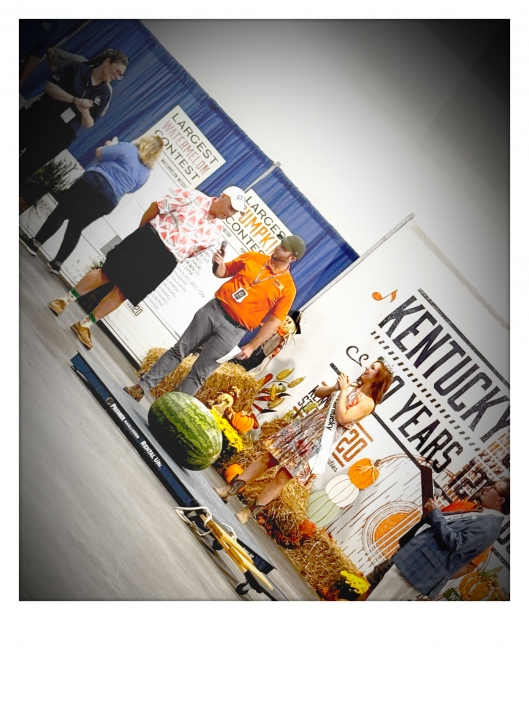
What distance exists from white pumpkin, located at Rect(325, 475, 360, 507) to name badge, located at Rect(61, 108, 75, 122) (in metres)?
2.05

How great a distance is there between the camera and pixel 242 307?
2641 mm

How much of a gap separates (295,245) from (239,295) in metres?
0.34

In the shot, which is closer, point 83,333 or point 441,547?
point 441,547

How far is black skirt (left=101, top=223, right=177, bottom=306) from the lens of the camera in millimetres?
2678

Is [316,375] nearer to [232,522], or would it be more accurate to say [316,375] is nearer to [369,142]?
[232,522]

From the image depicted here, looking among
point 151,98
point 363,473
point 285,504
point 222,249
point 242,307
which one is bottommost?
point 363,473

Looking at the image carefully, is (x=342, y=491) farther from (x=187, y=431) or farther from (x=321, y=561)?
(x=187, y=431)

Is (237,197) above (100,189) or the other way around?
the other way around

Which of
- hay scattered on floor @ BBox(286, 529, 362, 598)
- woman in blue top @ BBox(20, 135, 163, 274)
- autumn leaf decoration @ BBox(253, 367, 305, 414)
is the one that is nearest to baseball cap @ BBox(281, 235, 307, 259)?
autumn leaf decoration @ BBox(253, 367, 305, 414)

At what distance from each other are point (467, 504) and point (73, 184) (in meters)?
2.33

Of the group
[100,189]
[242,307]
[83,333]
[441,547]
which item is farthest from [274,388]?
[100,189]

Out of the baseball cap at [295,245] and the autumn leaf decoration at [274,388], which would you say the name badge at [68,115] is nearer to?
the baseball cap at [295,245]

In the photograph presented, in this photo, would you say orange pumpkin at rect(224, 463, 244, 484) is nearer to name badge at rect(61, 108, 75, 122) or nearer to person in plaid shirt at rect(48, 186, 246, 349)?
person in plaid shirt at rect(48, 186, 246, 349)
